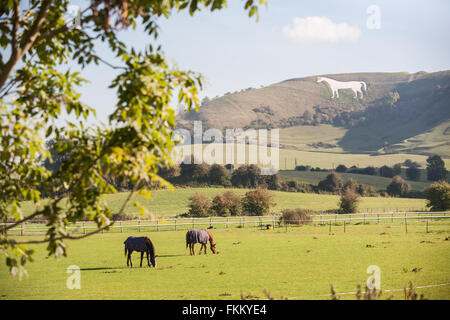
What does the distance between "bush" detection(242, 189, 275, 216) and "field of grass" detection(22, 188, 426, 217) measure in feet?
35.1

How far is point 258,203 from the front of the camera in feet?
178

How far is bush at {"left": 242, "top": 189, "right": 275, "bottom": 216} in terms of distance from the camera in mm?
54375

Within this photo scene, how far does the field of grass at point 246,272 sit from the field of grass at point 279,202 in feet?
129

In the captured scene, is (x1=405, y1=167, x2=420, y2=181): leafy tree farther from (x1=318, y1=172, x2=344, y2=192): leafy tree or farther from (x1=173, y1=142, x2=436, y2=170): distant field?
(x1=318, y1=172, x2=344, y2=192): leafy tree

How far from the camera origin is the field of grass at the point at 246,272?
13.6m

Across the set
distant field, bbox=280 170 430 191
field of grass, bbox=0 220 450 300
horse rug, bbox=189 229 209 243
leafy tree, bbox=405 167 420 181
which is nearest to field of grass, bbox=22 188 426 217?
distant field, bbox=280 170 430 191

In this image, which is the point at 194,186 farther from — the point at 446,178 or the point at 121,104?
the point at 121,104

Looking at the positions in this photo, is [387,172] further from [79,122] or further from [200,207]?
[79,122]

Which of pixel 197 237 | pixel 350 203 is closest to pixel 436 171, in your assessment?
pixel 350 203

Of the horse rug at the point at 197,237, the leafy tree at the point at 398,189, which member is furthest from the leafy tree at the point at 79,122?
the leafy tree at the point at 398,189

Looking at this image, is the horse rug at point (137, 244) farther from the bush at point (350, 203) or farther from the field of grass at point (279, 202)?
the bush at point (350, 203)

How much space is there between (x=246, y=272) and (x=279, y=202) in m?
54.8
